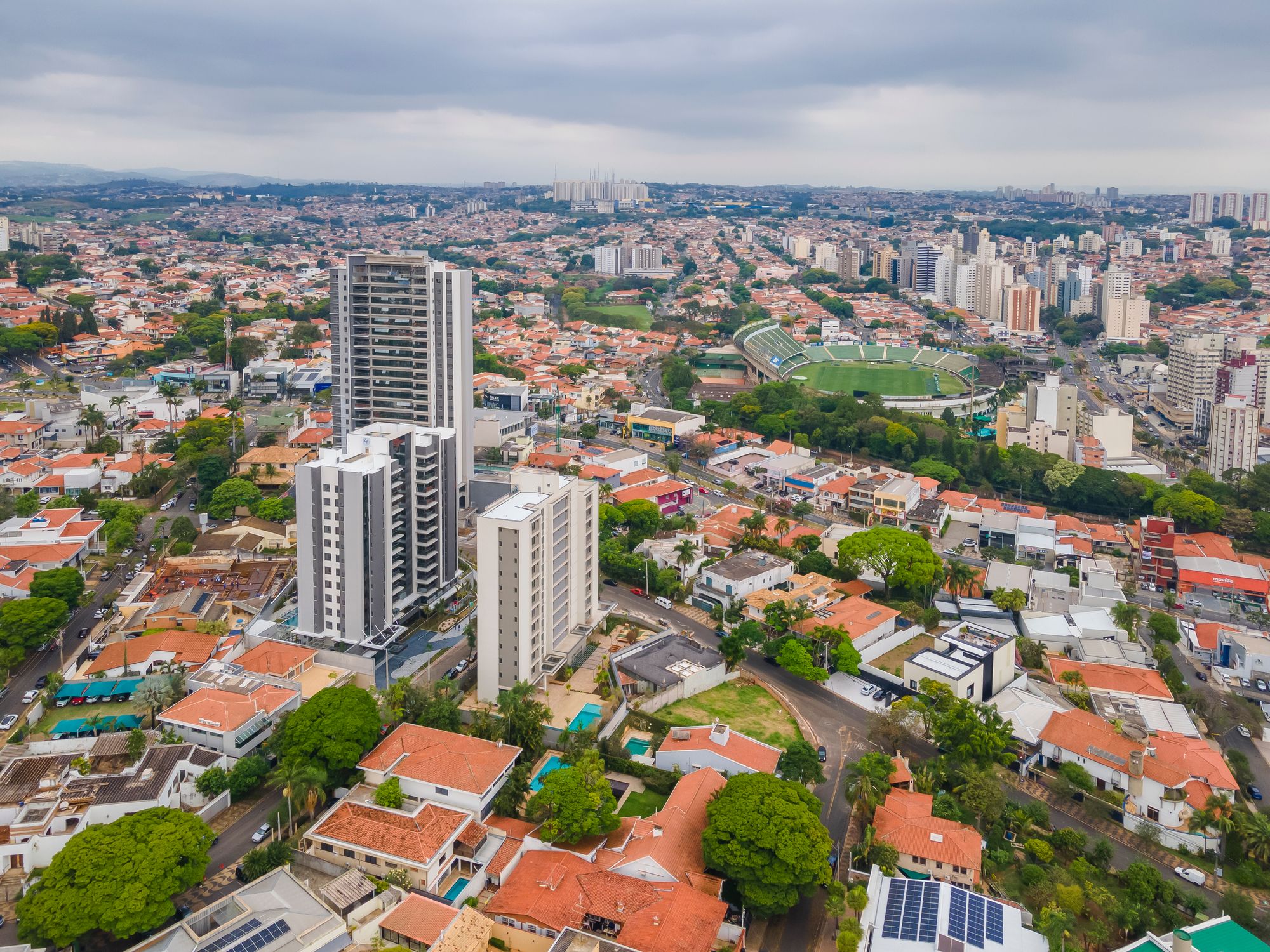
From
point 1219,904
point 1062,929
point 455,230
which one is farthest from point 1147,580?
point 455,230

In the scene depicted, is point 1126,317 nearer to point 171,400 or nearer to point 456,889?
point 171,400

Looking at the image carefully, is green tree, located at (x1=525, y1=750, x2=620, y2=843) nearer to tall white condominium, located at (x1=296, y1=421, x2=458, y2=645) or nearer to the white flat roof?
the white flat roof

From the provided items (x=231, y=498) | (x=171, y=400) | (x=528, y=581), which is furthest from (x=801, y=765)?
(x=171, y=400)

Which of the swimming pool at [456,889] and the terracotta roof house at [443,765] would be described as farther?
the terracotta roof house at [443,765]

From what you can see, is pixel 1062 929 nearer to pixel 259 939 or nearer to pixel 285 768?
pixel 259 939

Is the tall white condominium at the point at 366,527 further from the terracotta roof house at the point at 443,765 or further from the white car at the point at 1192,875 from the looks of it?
the white car at the point at 1192,875

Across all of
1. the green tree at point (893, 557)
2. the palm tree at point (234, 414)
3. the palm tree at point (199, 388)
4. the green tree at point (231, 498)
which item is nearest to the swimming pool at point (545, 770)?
the green tree at point (893, 557)

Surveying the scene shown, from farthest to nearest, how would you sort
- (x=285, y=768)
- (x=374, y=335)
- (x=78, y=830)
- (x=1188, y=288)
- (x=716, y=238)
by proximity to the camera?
1. (x=716, y=238)
2. (x=1188, y=288)
3. (x=374, y=335)
4. (x=285, y=768)
5. (x=78, y=830)

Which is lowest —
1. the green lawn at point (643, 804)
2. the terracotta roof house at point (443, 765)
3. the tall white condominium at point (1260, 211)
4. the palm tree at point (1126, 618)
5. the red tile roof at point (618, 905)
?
the green lawn at point (643, 804)
